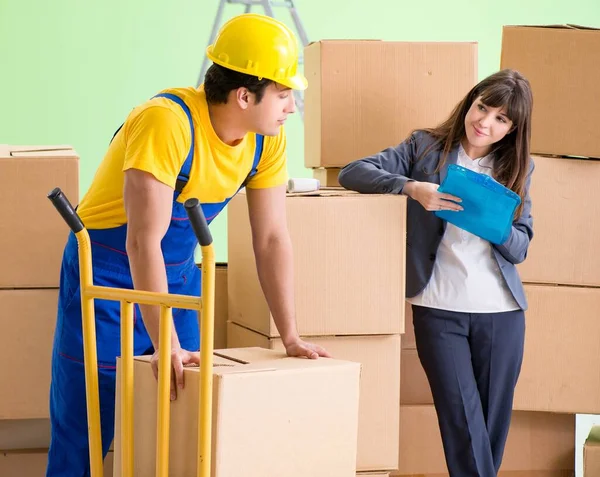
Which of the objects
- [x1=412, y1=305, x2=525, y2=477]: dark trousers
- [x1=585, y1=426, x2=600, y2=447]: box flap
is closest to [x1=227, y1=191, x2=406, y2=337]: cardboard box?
[x1=412, y1=305, x2=525, y2=477]: dark trousers

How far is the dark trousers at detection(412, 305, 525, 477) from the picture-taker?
87.8 inches

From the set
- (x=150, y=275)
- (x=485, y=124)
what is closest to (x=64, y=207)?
(x=150, y=275)

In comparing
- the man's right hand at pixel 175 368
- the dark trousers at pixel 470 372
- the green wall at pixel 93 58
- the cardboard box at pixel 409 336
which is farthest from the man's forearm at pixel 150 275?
the green wall at pixel 93 58

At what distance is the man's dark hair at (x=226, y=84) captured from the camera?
163 cm

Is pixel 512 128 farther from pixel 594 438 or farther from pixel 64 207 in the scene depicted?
pixel 64 207

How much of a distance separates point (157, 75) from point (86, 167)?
44 cm

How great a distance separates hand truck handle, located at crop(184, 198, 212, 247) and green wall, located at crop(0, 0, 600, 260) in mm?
2490

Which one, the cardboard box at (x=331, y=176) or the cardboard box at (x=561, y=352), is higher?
the cardboard box at (x=331, y=176)

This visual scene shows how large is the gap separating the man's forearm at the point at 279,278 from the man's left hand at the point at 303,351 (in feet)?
0.20

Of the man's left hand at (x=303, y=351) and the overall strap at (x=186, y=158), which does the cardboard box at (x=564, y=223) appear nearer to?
Result: the man's left hand at (x=303, y=351)

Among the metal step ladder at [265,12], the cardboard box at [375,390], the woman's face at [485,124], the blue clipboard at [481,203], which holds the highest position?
the metal step ladder at [265,12]

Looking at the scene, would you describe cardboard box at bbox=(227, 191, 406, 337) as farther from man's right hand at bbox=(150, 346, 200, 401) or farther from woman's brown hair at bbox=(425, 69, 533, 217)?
man's right hand at bbox=(150, 346, 200, 401)

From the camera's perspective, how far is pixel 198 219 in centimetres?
134

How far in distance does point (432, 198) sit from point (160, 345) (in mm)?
901
